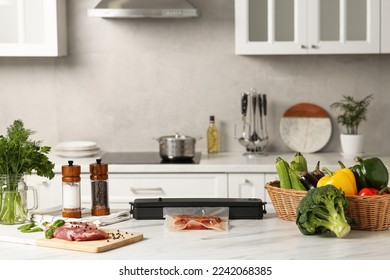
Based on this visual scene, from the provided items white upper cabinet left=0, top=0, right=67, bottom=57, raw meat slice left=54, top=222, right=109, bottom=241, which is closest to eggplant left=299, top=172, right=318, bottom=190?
raw meat slice left=54, top=222, right=109, bottom=241

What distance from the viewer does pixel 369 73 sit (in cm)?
555

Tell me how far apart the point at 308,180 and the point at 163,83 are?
8.25 ft

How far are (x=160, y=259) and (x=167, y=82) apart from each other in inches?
119

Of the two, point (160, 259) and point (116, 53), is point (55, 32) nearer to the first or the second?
point (116, 53)

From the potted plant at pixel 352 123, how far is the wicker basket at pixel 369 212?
229 centimetres

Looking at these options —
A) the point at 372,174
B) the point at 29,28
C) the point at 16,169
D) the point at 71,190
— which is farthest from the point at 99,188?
the point at 29,28

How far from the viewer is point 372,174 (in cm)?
318

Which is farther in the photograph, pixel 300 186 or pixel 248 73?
pixel 248 73

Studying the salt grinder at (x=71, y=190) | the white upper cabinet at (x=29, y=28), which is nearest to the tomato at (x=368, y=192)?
the salt grinder at (x=71, y=190)

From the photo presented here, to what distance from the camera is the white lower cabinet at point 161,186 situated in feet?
16.3

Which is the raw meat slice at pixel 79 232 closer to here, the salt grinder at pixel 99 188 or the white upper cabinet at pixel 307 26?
the salt grinder at pixel 99 188

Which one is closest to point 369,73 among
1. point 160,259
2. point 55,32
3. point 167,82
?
point 167,82

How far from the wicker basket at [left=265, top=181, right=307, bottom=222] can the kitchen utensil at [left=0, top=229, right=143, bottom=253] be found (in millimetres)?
605
